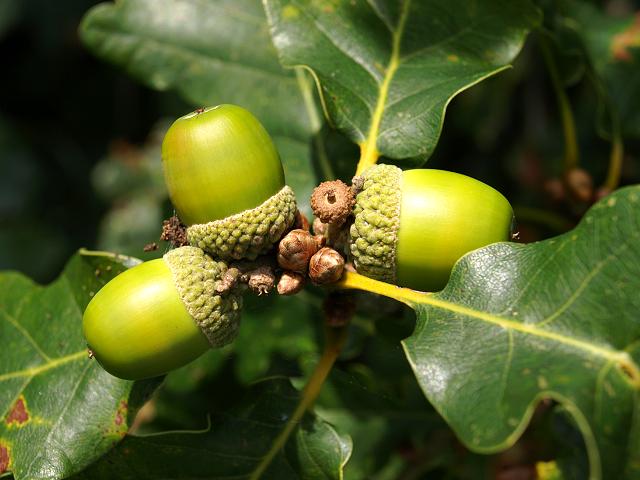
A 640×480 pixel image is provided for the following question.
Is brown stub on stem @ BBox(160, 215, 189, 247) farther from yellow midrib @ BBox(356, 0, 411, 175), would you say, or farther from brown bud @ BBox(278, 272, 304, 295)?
yellow midrib @ BBox(356, 0, 411, 175)

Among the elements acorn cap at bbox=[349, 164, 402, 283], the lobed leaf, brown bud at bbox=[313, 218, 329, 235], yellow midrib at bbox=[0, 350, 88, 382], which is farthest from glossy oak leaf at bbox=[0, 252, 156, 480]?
the lobed leaf

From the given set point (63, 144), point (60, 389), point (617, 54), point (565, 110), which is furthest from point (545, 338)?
point (63, 144)

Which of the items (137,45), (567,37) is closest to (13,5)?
(137,45)

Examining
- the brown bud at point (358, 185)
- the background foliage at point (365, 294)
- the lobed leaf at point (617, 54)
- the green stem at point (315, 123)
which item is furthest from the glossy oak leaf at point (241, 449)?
the lobed leaf at point (617, 54)

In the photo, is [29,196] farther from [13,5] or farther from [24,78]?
[13,5]

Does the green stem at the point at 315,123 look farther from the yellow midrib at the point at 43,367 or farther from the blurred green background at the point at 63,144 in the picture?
the blurred green background at the point at 63,144

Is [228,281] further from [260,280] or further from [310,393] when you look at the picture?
[310,393]
